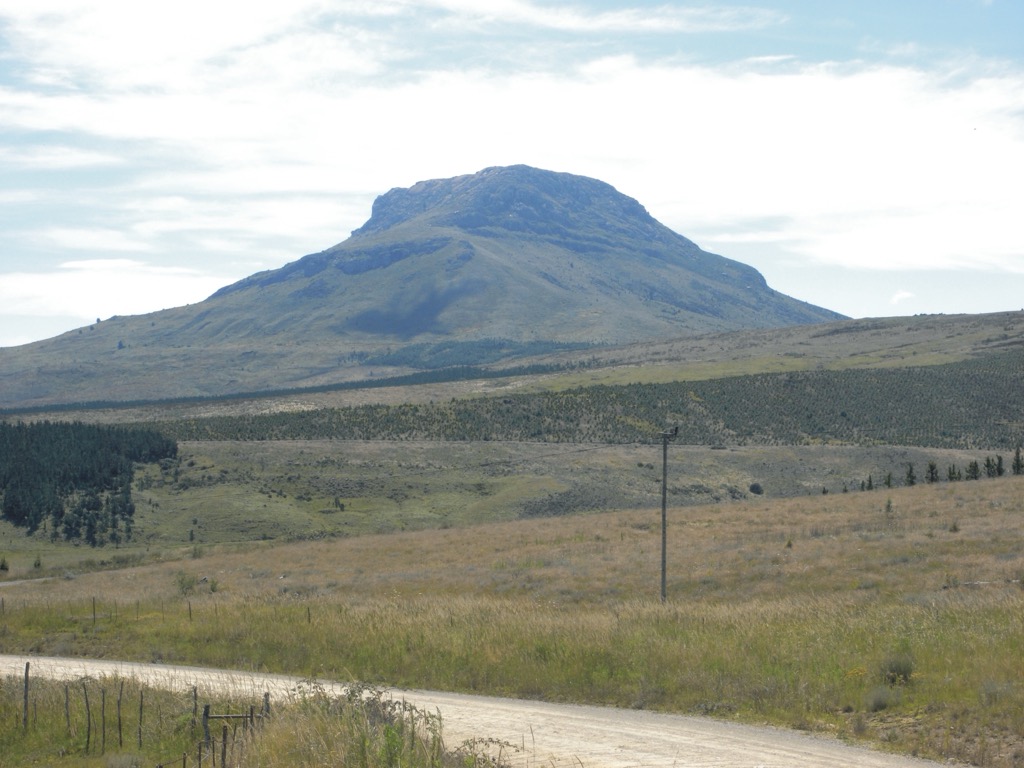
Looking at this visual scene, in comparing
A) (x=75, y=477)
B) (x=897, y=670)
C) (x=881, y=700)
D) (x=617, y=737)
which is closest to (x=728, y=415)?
(x=75, y=477)

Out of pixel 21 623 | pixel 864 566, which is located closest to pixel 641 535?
pixel 864 566

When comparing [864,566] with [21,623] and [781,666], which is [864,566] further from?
[21,623]

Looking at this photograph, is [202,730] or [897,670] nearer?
[202,730]

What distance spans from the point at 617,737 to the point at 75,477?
2861 inches

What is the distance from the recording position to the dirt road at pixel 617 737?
41.8 ft

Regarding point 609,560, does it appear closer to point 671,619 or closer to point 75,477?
point 671,619

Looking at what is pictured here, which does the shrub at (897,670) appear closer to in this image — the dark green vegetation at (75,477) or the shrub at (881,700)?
the shrub at (881,700)

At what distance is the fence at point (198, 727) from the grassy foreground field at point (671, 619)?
15.8 feet

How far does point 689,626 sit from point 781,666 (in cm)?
359

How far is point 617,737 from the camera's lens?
1430 centimetres

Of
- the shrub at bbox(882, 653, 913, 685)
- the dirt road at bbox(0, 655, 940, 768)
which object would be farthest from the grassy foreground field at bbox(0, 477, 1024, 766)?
the dirt road at bbox(0, 655, 940, 768)

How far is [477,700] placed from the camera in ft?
58.5

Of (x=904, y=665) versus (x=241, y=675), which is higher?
(x=904, y=665)

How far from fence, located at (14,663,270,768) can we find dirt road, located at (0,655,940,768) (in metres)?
1.13
